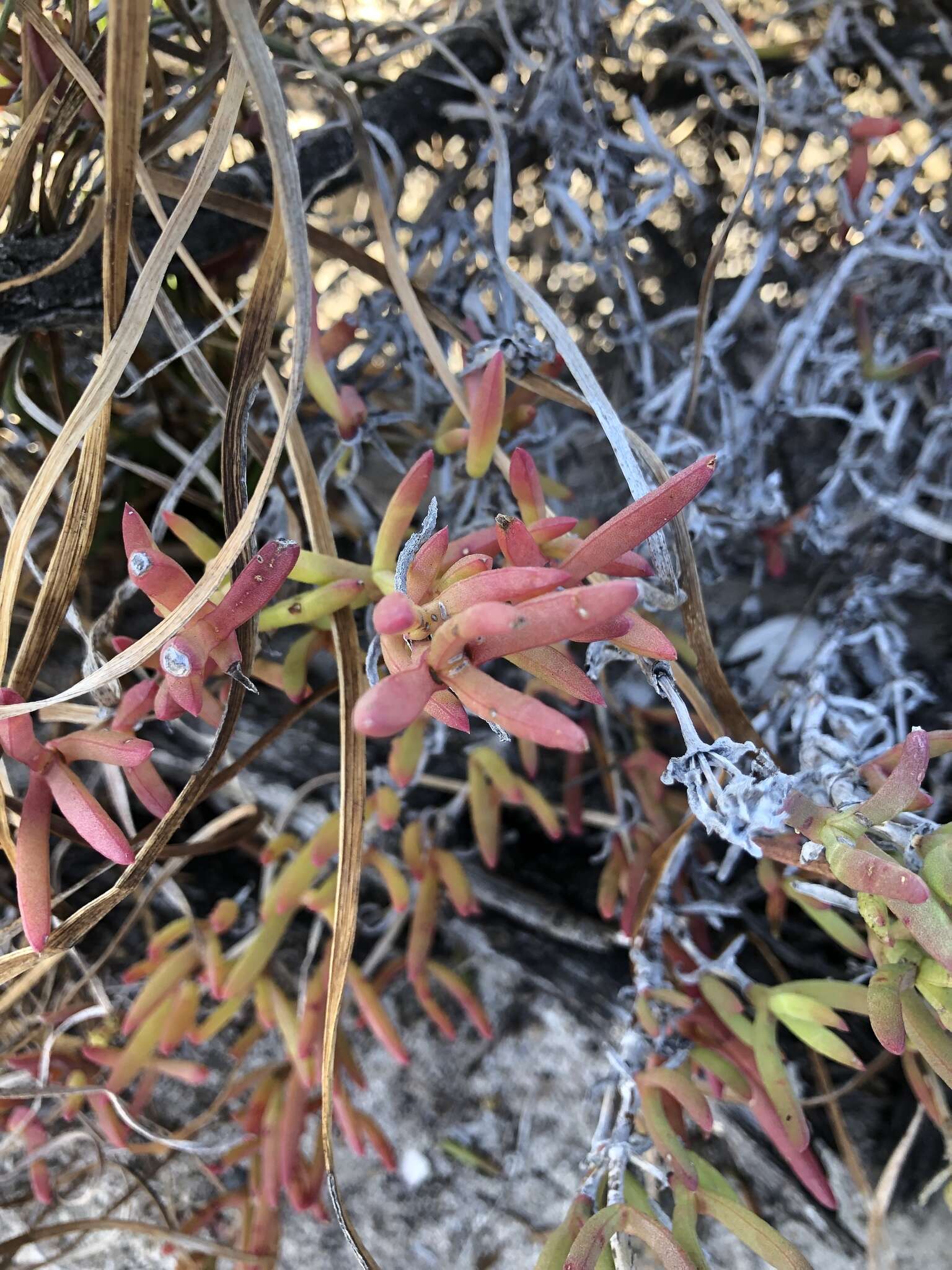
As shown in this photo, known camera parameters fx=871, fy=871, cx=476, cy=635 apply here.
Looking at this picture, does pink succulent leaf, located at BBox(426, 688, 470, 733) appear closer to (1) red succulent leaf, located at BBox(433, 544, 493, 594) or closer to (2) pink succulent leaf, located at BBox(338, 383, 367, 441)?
(1) red succulent leaf, located at BBox(433, 544, 493, 594)

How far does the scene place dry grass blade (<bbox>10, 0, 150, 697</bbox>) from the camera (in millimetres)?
550

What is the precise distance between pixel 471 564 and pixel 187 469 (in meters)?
0.41

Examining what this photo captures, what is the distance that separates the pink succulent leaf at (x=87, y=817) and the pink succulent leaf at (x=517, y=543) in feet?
1.09

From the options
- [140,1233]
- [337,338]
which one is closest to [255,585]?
[337,338]

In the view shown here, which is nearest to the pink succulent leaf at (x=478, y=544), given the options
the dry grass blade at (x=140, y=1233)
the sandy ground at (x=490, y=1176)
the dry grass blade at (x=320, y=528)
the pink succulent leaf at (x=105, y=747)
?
the dry grass blade at (x=320, y=528)

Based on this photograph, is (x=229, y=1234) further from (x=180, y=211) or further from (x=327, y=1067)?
(x=180, y=211)

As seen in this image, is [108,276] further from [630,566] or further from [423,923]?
[423,923]

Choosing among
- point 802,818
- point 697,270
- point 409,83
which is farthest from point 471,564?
point 697,270

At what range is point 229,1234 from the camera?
104 cm

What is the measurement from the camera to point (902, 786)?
535 mm

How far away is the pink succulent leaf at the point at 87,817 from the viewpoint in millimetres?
607

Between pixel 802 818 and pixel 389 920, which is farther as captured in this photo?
pixel 389 920

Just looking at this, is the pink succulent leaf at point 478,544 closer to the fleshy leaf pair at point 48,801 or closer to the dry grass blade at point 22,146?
the fleshy leaf pair at point 48,801

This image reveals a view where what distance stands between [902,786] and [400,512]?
41cm
